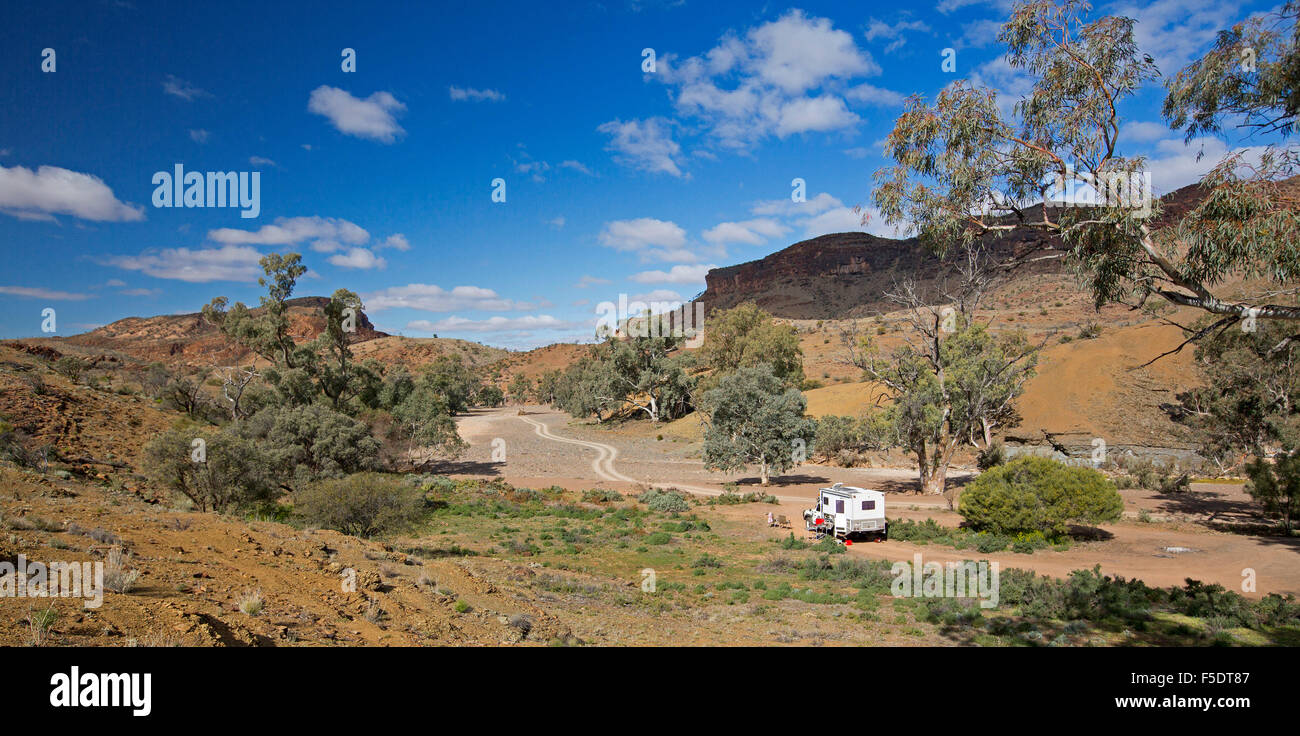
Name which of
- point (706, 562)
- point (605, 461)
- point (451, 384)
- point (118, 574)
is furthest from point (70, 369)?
point (706, 562)

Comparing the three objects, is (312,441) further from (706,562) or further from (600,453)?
(600,453)

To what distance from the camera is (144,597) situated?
6164 millimetres

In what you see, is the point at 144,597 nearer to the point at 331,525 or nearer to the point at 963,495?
the point at 331,525

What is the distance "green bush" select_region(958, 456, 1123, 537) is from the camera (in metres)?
17.0

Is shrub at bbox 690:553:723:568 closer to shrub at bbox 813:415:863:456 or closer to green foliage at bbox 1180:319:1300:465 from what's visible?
shrub at bbox 813:415:863:456

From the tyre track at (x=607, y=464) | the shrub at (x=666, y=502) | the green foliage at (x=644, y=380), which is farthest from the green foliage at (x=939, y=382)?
the green foliage at (x=644, y=380)

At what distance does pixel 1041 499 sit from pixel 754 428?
1463 centimetres

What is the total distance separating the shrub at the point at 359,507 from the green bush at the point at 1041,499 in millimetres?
18602

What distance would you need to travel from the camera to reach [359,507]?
56.3 ft

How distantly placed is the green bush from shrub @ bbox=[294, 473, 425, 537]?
18602 mm

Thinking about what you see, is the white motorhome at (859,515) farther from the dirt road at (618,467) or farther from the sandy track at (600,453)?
the sandy track at (600,453)

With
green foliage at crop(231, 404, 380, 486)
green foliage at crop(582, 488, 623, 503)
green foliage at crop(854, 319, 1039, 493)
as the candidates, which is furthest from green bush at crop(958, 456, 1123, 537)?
green foliage at crop(231, 404, 380, 486)
